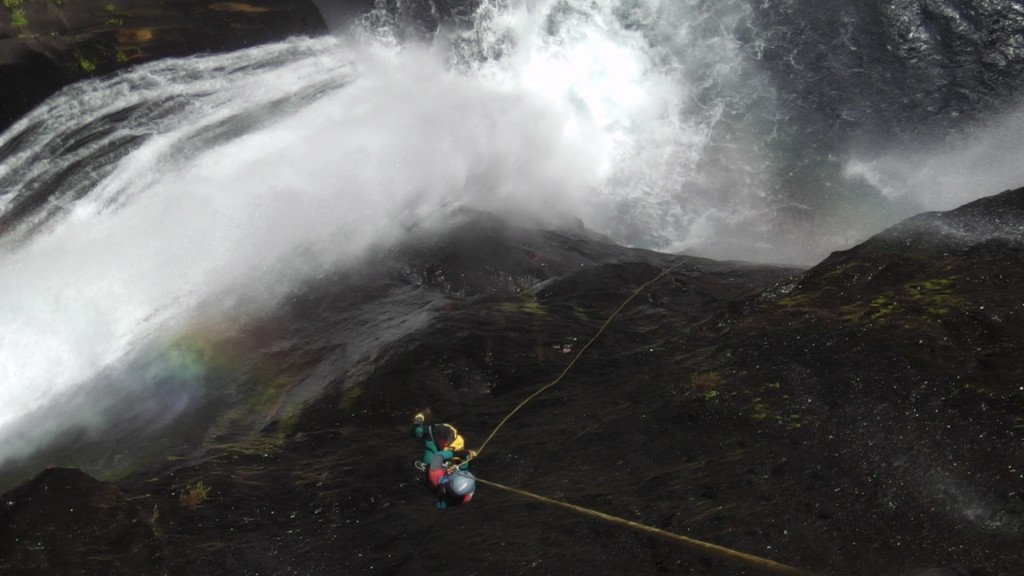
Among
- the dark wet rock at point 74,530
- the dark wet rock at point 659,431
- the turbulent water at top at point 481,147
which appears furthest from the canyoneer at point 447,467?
the turbulent water at top at point 481,147

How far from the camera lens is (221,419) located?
11.4 metres

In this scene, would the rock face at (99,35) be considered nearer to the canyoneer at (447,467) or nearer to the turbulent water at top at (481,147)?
the turbulent water at top at (481,147)

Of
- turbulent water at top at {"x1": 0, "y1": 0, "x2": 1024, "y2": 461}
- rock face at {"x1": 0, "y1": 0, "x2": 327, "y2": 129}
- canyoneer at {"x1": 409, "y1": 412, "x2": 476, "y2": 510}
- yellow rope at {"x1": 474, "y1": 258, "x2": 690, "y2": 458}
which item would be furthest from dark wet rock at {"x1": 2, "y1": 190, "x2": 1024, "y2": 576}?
rock face at {"x1": 0, "y1": 0, "x2": 327, "y2": 129}

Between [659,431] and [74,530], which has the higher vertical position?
[659,431]

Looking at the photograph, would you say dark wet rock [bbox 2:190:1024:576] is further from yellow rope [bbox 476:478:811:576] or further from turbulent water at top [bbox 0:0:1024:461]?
turbulent water at top [bbox 0:0:1024:461]

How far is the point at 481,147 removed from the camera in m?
19.9

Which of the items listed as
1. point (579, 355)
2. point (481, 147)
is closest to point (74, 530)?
point (579, 355)

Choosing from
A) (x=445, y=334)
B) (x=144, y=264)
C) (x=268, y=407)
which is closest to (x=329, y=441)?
(x=268, y=407)

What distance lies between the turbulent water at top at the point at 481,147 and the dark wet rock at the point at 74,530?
481cm

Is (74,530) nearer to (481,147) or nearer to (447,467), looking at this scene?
(447,467)

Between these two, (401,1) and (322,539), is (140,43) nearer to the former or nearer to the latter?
(401,1)

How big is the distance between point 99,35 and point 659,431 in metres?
16.7

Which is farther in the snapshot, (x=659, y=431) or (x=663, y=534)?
(x=659, y=431)

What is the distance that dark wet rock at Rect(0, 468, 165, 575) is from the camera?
7.32 metres
